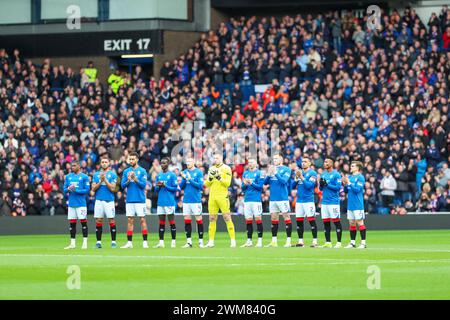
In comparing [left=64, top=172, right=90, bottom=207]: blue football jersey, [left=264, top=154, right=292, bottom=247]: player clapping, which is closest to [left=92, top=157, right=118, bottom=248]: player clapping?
[left=64, top=172, right=90, bottom=207]: blue football jersey

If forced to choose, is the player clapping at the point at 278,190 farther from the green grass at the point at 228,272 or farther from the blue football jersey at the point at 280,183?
the green grass at the point at 228,272

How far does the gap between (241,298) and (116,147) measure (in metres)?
28.9

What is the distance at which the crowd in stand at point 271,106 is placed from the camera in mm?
42812

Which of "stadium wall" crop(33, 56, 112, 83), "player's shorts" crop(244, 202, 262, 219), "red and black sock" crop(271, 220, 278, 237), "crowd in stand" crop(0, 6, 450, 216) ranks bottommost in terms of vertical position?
"red and black sock" crop(271, 220, 278, 237)

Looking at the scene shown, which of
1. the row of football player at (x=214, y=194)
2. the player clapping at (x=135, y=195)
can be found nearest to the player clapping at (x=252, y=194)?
the row of football player at (x=214, y=194)

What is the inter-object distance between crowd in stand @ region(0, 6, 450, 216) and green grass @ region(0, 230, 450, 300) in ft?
37.2

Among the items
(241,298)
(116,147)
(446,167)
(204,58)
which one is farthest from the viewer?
(204,58)

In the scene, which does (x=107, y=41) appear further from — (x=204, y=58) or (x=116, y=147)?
(x=116, y=147)

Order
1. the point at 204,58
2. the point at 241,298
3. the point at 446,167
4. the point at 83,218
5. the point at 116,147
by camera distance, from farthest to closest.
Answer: the point at 204,58 → the point at 116,147 → the point at 446,167 → the point at 83,218 → the point at 241,298

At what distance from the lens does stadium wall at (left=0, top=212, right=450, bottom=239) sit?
136 feet

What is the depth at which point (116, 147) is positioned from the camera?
151ft

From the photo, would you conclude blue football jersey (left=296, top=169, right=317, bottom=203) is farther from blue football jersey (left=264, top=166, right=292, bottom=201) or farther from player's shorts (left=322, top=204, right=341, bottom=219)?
player's shorts (left=322, top=204, right=341, bottom=219)

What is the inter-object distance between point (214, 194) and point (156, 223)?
10854 mm
